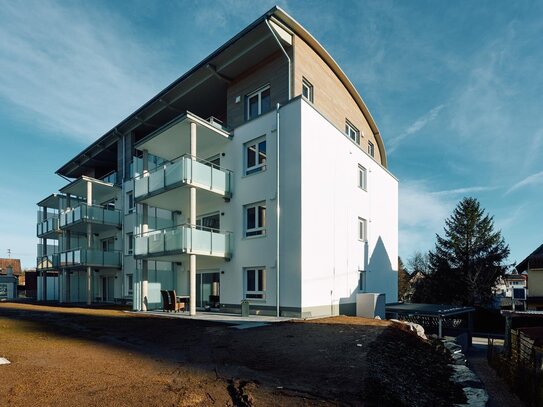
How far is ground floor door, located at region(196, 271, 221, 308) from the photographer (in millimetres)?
19531

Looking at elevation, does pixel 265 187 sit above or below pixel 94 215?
above

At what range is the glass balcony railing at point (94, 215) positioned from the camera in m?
26.6

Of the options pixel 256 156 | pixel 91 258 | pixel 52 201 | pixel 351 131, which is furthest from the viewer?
pixel 52 201

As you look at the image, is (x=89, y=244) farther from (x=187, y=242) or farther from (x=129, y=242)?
(x=187, y=242)

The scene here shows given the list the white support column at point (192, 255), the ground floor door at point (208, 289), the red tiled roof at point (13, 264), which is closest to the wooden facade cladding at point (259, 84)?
the white support column at point (192, 255)

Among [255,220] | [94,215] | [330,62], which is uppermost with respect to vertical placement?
[330,62]

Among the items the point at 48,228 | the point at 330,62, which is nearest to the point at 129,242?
the point at 48,228

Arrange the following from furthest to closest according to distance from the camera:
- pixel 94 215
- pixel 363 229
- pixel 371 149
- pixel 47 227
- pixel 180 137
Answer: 1. pixel 47 227
2. pixel 371 149
3. pixel 94 215
4. pixel 363 229
5. pixel 180 137

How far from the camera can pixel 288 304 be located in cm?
1580

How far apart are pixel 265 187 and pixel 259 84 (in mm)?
5360

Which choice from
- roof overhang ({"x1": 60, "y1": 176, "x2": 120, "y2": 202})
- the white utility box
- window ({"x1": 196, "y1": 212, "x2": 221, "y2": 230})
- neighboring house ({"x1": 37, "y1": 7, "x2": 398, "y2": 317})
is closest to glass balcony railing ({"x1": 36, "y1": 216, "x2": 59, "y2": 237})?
roof overhang ({"x1": 60, "y1": 176, "x2": 120, "y2": 202})

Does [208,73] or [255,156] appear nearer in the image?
[255,156]

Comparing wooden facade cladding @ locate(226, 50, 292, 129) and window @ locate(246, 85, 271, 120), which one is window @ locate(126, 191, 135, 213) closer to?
wooden facade cladding @ locate(226, 50, 292, 129)

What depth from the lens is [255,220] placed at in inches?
693
